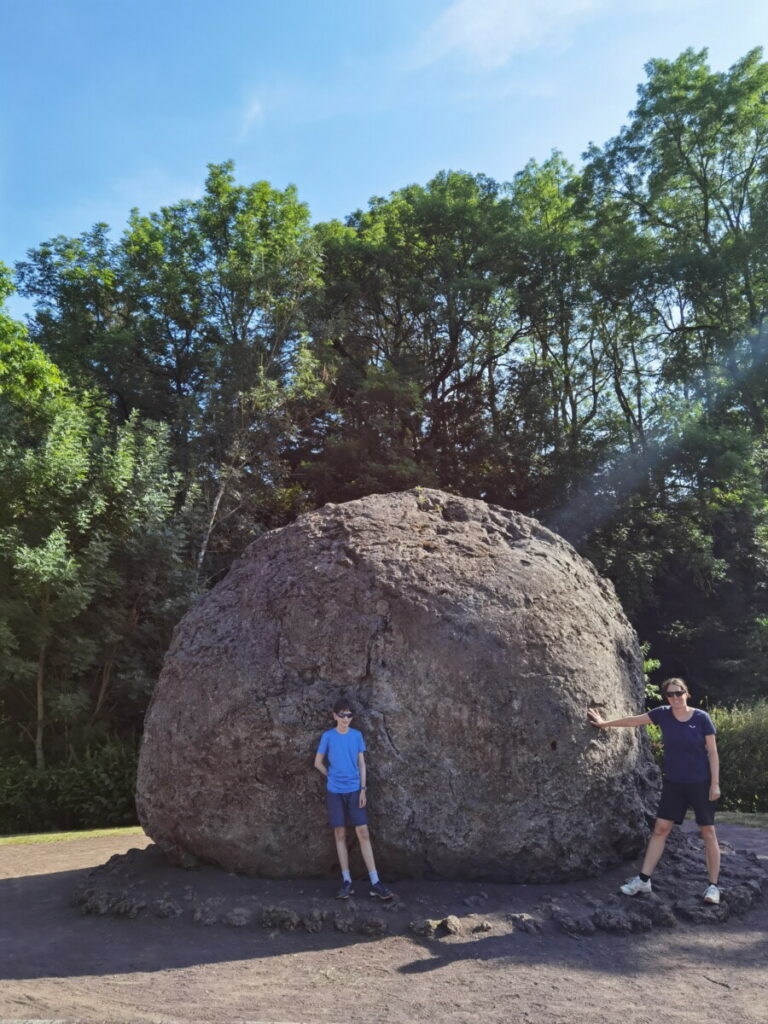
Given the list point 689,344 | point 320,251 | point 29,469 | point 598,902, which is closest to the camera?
point 598,902

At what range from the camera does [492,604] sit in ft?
Answer: 22.2

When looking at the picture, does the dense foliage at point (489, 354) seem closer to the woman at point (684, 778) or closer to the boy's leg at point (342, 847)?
the boy's leg at point (342, 847)

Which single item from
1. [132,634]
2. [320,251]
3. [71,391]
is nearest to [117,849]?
[132,634]

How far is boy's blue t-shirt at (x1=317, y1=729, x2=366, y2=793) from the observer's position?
607 cm

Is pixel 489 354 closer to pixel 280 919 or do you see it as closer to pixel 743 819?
pixel 743 819

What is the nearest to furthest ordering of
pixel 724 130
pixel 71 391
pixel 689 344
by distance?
pixel 71 391, pixel 724 130, pixel 689 344

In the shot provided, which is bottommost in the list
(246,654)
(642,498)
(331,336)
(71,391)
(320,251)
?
(246,654)

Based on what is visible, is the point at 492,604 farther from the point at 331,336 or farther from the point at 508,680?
the point at 331,336

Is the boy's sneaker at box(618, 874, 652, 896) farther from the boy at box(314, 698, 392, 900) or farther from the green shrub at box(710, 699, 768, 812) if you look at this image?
the green shrub at box(710, 699, 768, 812)

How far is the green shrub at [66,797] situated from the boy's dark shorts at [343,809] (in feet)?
26.9

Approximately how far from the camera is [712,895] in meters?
6.12

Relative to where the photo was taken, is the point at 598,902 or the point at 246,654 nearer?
the point at 598,902

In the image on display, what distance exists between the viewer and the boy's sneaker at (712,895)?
6105mm

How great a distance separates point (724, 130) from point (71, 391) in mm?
19630
